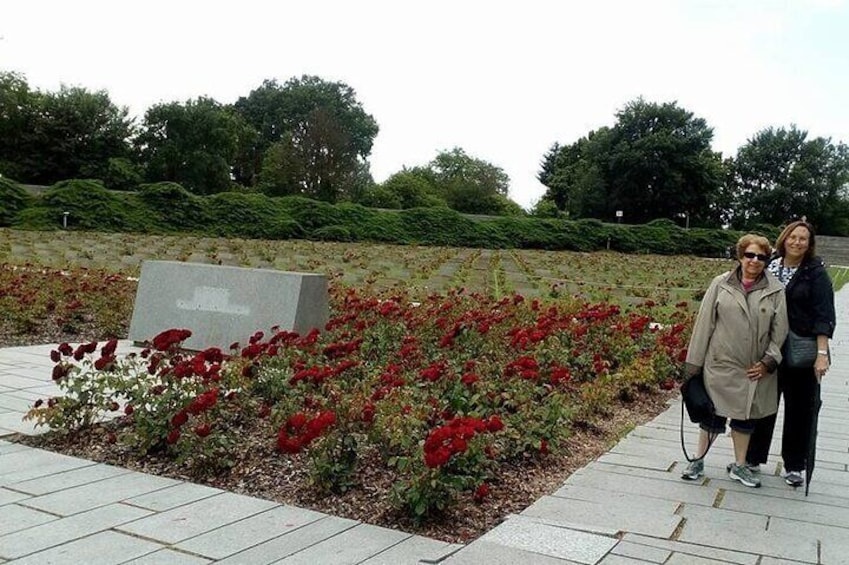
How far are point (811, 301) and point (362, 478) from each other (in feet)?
8.80

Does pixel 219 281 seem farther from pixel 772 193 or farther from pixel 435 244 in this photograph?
pixel 772 193

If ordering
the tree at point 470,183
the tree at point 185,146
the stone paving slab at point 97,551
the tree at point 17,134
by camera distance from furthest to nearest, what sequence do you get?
the tree at point 470,183
the tree at point 185,146
the tree at point 17,134
the stone paving slab at point 97,551

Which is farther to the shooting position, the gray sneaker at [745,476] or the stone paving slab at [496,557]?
the gray sneaker at [745,476]

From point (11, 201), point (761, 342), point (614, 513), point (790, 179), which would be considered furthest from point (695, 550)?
point (790, 179)

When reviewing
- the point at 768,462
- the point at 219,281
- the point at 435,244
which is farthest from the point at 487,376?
the point at 435,244

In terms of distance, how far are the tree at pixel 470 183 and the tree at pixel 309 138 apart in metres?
7.34

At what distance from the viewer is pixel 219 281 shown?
322 inches

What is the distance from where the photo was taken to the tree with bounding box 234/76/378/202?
52312 millimetres

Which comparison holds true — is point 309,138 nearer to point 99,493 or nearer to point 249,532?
point 99,493

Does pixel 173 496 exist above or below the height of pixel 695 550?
below

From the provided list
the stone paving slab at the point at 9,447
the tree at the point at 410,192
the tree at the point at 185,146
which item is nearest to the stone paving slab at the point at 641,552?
the stone paving slab at the point at 9,447

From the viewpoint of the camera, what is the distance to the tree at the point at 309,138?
5231cm

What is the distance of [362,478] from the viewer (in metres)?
4.20

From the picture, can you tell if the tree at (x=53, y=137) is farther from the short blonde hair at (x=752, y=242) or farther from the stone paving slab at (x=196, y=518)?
the short blonde hair at (x=752, y=242)
